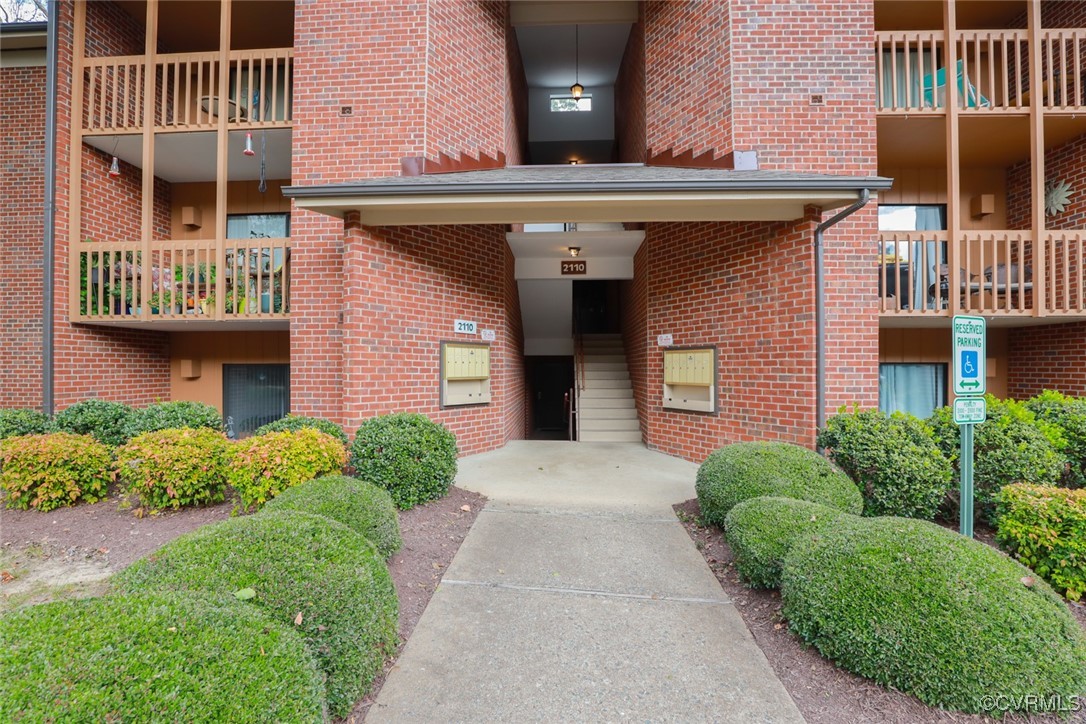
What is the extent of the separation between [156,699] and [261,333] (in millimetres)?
7721

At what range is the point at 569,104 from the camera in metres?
11.6

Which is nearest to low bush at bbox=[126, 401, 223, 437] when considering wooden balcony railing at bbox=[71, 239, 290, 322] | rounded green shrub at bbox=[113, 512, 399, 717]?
wooden balcony railing at bbox=[71, 239, 290, 322]

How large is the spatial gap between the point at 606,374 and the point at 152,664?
863 cm

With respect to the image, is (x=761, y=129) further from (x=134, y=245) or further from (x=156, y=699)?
(x=134, y=245)

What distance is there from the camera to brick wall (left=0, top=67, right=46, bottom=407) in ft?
21.3

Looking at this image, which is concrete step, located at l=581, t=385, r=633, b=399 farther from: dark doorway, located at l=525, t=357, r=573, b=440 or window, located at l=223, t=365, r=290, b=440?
window, located at l=223, t=365, r=290, b=440

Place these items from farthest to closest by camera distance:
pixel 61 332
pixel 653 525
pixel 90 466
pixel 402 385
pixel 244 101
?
pixel 244 101, pixel 61 332, pixel 402 385, pixel 90 466, pixel 653 525

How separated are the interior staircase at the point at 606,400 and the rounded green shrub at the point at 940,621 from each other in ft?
18.4

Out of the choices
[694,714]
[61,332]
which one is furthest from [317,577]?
[61,332]

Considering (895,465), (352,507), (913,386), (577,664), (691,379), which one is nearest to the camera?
(577,664)

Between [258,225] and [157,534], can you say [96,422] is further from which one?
[258,225]

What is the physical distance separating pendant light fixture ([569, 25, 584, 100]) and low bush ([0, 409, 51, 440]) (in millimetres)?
11016

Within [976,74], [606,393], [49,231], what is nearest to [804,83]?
[976,74]

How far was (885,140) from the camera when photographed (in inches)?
254
